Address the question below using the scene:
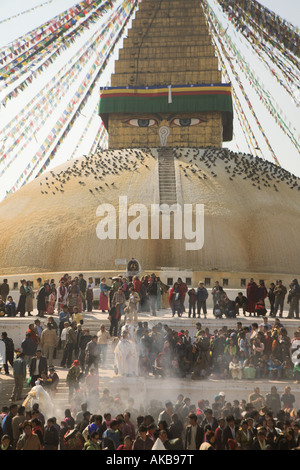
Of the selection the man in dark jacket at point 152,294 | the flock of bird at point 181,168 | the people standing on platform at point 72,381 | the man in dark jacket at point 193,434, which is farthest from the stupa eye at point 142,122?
the man in dark jacket at point 193,434

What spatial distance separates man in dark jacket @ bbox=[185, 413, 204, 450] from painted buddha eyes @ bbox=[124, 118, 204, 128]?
24.9 metres


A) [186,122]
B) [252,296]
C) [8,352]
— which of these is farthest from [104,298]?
A: [186,122]

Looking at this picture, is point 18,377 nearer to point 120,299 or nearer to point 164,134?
point 120,299

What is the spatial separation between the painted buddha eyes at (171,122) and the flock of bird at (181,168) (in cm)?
248

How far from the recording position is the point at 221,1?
21.8 meters

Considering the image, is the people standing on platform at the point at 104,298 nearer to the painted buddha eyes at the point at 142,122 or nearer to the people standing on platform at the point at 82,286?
the people standing on platform at the point at 82,286

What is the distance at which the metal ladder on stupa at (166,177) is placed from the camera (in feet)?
86.2

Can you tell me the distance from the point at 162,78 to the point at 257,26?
13.4 metres

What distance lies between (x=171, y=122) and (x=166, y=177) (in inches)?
234

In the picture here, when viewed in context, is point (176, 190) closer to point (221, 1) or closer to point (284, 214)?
point (284, 214)

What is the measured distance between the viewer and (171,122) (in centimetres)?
3247

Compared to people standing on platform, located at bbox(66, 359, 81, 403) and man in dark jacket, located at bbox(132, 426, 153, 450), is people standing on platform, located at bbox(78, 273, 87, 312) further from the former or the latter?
man in dark jacket, located at bbox(132, 426, 153, 450)

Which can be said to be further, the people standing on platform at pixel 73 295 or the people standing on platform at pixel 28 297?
the people standing on platform at pixel 28 297
